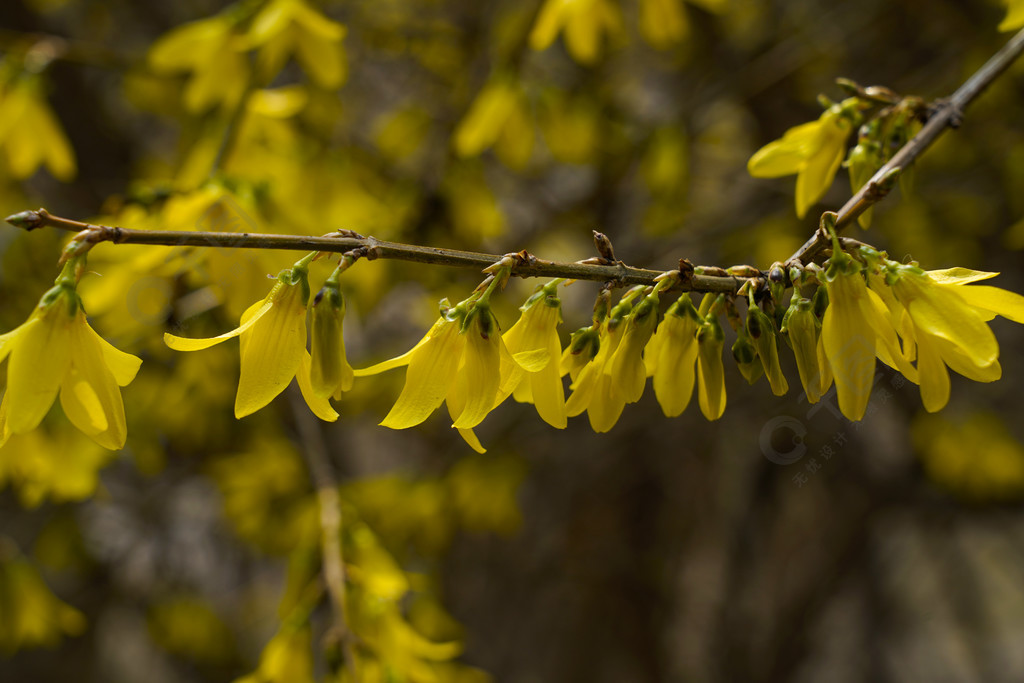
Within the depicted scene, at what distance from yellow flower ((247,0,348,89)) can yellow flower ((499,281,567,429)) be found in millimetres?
1107

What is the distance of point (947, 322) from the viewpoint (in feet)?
2.49

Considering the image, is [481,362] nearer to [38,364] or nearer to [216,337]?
[216,337]

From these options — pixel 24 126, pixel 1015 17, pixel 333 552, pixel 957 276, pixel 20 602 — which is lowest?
pixel 20 602

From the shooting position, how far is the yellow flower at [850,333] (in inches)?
29.8

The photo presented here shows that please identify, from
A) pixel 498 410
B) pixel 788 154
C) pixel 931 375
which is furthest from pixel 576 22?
pixel 498 410

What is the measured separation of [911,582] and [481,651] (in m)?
2.82

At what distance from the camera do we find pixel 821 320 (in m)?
0.81

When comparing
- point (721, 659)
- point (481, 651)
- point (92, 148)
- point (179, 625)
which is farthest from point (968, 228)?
point (92, 148)

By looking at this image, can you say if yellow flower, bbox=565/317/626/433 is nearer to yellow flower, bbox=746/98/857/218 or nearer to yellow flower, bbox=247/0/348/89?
yellow flower, bbox=746/98/857/218

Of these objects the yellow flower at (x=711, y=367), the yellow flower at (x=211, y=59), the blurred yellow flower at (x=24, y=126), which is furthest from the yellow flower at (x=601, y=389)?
the blurred yellow flower at (x=24, y=126)

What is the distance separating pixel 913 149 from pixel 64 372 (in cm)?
115

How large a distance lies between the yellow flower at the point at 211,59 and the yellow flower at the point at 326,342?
1250mm

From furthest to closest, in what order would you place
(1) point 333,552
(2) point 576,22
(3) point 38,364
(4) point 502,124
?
1. (4) point 502,124
2. (2) point 576,22
3. (1) point 333,552
4. (3) point 38,364

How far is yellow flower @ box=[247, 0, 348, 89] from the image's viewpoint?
1.58 m
